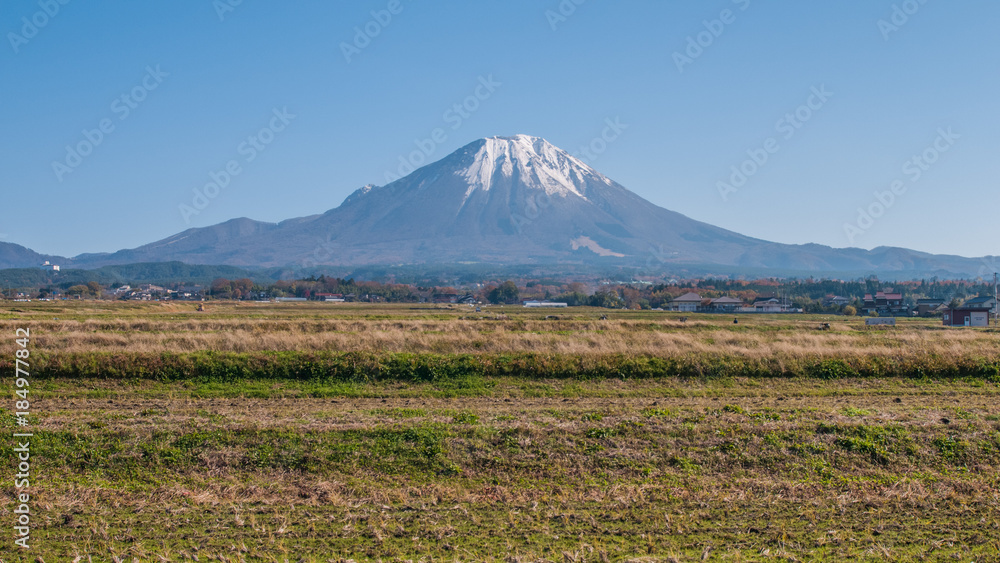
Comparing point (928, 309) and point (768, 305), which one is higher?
point (768, 305)

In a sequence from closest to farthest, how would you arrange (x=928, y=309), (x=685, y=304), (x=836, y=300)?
1. (x=928, y=309)
2. (x=685, y=304)
3. (x=836, y=300)

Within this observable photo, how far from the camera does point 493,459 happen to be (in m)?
8.79

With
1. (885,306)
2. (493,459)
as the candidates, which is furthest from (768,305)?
(493,459)

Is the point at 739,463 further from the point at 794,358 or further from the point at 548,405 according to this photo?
the point at 794,358

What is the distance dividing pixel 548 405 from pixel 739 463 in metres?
3.94

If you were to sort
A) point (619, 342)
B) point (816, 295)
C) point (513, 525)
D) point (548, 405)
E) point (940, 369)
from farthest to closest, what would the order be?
point (816, 295), point (619, 342), point (940, 369), point (548, 405), point (513, 525)

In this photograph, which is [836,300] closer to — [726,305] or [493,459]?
[726,305]

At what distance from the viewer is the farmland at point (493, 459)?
6.56 meters

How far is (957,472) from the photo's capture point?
28.6ft

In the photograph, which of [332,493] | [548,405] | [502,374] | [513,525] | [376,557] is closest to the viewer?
[376,557]

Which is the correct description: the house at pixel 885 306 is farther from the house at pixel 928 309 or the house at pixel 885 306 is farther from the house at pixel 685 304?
the house at pixel 685 304

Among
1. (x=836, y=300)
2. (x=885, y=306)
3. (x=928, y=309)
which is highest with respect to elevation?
(x=836, y=300)

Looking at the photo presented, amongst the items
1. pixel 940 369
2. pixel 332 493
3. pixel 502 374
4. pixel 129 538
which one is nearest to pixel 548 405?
pixel 502 374

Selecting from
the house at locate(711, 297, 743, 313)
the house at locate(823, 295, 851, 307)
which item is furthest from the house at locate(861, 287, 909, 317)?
the house at locate(711, 297, 743, 313)
